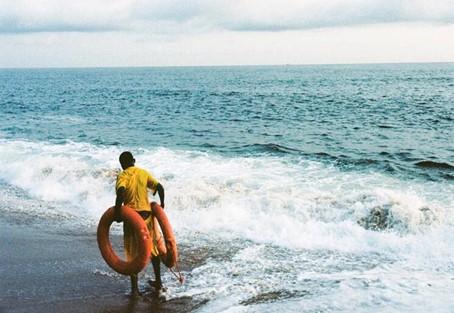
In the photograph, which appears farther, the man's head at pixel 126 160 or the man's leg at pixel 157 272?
the man's leg at pixel 157 272

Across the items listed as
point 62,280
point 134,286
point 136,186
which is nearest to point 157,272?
point 134,286

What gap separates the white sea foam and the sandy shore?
0.70m

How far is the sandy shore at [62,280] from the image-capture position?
20.9 ft

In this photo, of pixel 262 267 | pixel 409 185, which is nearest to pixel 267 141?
pixel 409 185

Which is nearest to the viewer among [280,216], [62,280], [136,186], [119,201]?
[119,201]

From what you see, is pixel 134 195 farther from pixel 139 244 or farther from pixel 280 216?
pixel 280 216

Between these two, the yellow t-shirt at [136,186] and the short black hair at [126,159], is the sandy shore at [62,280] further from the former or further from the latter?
the short black hair at [126,159]

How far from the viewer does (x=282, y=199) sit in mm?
11320

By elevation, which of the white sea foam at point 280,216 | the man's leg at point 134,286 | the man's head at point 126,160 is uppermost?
the man's head at point 126,160

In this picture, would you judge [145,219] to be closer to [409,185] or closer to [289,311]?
[289,311]

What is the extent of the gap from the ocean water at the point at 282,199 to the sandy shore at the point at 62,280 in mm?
639

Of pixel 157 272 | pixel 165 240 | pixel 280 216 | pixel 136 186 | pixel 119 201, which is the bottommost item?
pixel 280 216

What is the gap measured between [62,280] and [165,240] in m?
1.76

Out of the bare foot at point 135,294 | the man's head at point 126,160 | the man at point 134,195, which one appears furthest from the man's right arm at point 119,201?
the bare foot at point 135,294
